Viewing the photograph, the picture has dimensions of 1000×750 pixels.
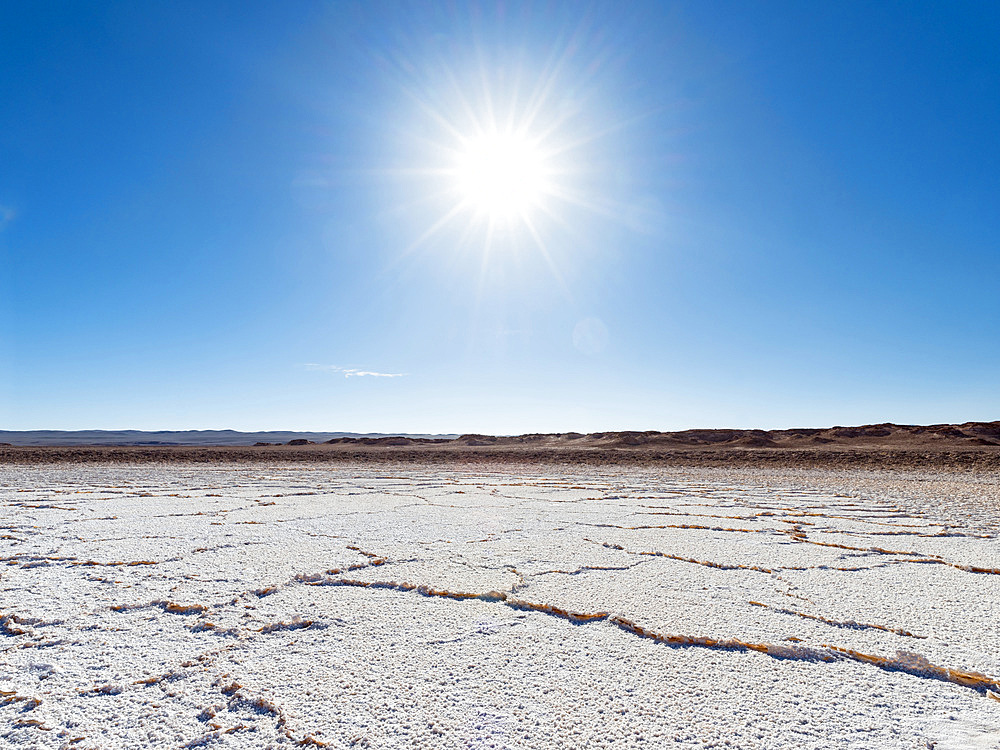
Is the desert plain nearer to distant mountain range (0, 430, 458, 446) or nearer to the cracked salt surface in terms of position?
the cracked salt surface

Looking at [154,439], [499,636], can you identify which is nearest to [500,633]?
[499,636]

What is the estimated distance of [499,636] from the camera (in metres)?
2.09

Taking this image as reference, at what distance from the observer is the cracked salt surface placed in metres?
1.49

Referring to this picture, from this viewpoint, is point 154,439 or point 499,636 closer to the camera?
point 499,636

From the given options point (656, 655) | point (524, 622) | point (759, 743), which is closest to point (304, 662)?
point (524, 622)

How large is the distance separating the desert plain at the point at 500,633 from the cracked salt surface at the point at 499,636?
11mm

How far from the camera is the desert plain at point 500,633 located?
149 centimetres

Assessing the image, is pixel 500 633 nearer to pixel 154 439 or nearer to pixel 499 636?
pixel 499 636

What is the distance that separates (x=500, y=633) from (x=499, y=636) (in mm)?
28

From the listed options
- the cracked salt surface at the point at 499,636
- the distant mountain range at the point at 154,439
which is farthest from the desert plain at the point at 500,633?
the distant mountain range at the point at 154,439

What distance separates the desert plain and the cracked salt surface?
11 mm

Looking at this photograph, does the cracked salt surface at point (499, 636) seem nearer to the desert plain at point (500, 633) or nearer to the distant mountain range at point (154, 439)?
the desert plain at point (500, 633)

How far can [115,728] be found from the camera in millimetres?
1465

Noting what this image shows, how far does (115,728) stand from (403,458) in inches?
584
